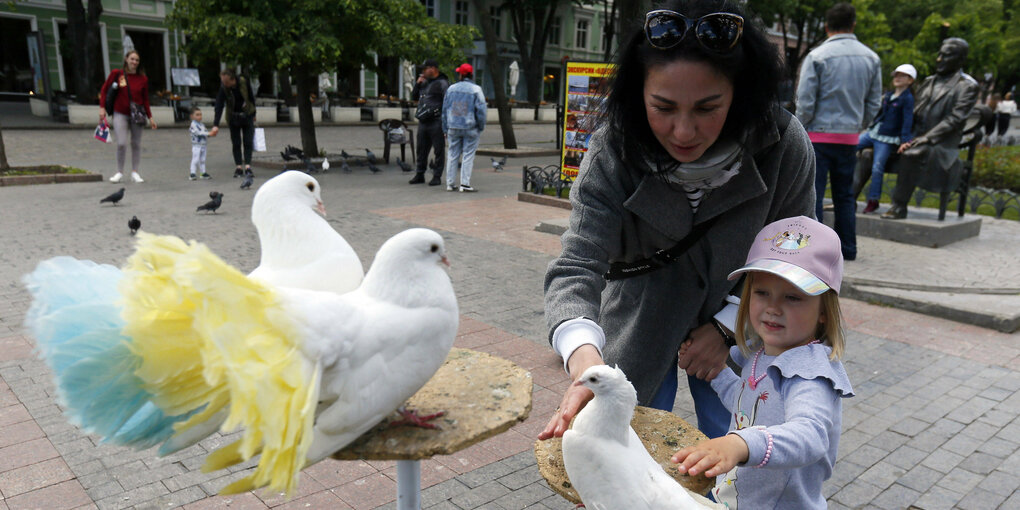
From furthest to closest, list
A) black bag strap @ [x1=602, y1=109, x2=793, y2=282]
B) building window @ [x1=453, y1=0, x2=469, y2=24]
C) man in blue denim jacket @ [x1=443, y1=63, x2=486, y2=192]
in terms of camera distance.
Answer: building window @ [x1=453, y1=0, x2=469, y2=24], man in blue denim jacket @ [x1=443, y1=63, x2=486, y2=192], black bag strap @ [x1=602, y1=109, x2=793, y2=282]

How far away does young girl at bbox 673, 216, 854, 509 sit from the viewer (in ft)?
6.17

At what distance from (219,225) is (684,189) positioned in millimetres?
7432

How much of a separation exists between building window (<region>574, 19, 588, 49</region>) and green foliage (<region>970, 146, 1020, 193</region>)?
34.2 m

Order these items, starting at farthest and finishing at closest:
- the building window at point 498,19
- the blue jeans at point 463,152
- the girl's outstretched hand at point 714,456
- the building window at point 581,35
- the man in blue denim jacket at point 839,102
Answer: the building window at point 581,35
the building window at point 498,19
the blue jeans at point 463,152
the man in blue denim jacket at point 839,102
the girl's outstretched hand at point 714,456

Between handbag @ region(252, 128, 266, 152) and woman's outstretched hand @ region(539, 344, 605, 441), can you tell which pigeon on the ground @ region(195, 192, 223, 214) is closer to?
handbag @ region(252, 128, 266, 152)

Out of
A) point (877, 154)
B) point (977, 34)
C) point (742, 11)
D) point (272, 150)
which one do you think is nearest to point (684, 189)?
point (742, 11)

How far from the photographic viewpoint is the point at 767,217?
2.29m

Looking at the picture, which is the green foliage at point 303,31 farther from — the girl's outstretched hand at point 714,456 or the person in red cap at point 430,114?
the girl's outstretched hand at point 714,456

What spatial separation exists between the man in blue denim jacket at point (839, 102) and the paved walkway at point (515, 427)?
91 centimetres

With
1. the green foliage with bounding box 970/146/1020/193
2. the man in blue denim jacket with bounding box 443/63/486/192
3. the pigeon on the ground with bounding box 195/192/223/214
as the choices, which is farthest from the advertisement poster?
the green foliage with bounding box 970/146/1020/193

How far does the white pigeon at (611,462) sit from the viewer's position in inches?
64.9

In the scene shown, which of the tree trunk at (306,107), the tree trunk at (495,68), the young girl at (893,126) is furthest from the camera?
the tree trunk at (495,68)

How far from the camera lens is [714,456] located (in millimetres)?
1611

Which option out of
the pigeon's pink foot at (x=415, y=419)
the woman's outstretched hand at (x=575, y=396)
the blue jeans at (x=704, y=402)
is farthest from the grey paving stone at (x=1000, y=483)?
the pigeon's pink foot at (x=415, y=419)
